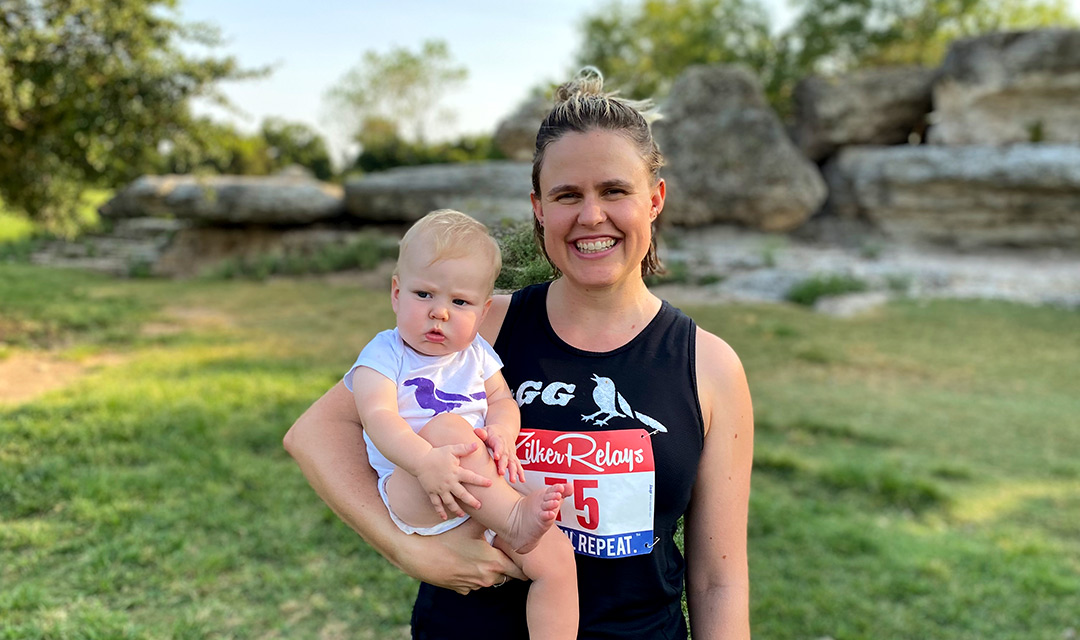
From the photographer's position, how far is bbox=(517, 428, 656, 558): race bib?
5.23 ft

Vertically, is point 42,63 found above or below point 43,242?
above

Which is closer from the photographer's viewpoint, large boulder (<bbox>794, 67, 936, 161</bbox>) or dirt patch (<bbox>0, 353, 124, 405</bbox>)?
dirt patch (<bbox>0, 353, 124, 405</bbox>)

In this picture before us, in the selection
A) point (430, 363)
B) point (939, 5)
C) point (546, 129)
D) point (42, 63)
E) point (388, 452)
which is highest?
point (939, 5)

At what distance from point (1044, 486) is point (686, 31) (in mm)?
18441

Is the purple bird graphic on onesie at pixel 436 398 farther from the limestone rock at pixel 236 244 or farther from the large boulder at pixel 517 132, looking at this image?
the limestone rock at pixel 236 244

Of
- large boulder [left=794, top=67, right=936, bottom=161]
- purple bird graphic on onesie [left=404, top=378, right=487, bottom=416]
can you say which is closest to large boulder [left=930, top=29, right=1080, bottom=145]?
large boulder [left=794, top=67, right=936, bottom=161]

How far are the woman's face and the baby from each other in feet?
0.64

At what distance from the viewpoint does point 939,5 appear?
62.1 ft

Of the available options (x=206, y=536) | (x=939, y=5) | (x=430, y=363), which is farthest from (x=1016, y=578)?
(x=939, y=5)

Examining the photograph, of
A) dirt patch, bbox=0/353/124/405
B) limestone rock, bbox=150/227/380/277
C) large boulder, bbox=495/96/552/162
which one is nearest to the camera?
dirt patch, bbox=0/353/124/405

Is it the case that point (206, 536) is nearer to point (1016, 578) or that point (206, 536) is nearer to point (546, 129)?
point (546, 129)

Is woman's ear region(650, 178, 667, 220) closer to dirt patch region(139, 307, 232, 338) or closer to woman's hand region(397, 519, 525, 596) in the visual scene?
woman's hand region(397, 519, 525, 596)

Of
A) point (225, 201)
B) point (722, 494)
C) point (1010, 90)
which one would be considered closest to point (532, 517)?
point (722, 494)

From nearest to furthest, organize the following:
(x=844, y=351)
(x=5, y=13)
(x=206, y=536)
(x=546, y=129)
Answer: (x=546, y=129), (x=206, y=536), (x=5, y=13), (x=844, y=351)
